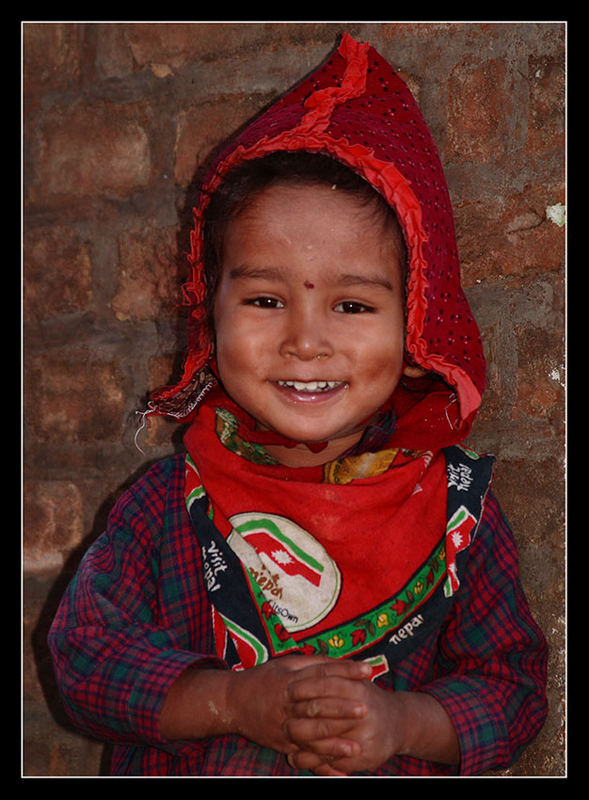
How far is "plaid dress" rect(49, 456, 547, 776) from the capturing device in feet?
3.59

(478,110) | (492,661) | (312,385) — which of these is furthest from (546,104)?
(492,661)

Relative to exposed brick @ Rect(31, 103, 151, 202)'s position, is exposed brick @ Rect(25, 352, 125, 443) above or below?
below

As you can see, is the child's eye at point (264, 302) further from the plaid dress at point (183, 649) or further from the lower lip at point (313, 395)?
the plaid dress at point (183, 649)

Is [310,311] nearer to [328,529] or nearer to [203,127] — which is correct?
[328,529]

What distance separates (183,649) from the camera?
3.78 ft

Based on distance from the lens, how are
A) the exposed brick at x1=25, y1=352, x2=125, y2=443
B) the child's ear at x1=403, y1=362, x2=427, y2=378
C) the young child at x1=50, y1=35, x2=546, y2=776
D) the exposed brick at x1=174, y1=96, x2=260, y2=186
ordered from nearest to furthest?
the young child at x1=50, y1=35, x2=546, y2=776 < the child's ear at x1=403, y1=362, x2=427, y2=378 < the exposed brick at x1=174, y1=96, x2=260, y2=186 < the exposed brick at x1=25, y1=352, x2=125, y2=443

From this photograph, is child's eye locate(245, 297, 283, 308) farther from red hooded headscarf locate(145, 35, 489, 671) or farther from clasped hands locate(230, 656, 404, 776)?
clasped hands locate(230, 656, 404, 776)

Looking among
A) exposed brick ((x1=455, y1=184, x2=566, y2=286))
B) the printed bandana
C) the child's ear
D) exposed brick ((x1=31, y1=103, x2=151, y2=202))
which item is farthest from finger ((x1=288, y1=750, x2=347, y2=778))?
exposed brick ((x1=31, y1=103, x2=151, y2=202))

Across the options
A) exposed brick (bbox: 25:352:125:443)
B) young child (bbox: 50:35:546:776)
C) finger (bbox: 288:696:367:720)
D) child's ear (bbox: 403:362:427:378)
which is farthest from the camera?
exposed brick (bbox: 25:352:125:443)

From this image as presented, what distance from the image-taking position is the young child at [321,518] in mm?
1090

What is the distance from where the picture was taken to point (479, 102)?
4.44 ft

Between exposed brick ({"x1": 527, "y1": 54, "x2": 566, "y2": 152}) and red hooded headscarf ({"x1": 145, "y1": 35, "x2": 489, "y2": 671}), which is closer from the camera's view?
red hooded headscarf ({"x1": 145, "y1": 35, "x2": 489, "y2": 671})

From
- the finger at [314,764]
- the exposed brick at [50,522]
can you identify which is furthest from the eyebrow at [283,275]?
the exposed brick at [50,522]

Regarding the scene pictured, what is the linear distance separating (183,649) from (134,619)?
80 millimetres
